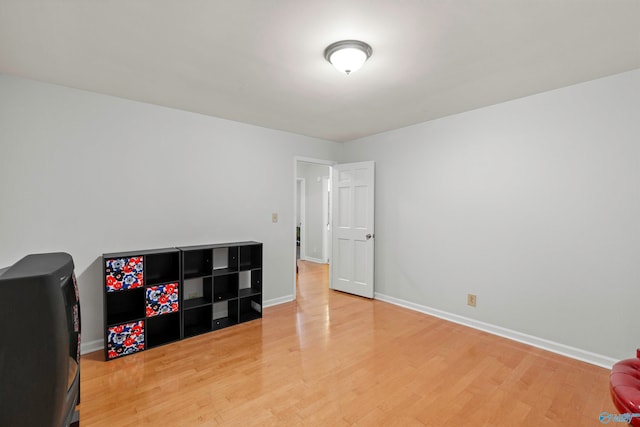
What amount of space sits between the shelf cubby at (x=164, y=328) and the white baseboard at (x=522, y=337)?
2.85 metres

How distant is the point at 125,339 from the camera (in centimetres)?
280

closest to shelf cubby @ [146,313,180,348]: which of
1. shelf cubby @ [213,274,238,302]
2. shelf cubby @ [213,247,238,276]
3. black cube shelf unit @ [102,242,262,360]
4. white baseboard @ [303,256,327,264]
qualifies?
black cube shelf unit @ [102,242,262,360]

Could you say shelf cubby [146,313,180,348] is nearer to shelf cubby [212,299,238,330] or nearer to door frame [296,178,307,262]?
shelf cubby [212,299,238,330]

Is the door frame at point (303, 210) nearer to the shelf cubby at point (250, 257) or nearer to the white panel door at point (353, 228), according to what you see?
the white panel door at point (353, 228)

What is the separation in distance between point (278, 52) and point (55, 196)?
239cm

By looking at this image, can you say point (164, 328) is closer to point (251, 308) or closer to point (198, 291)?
point (198, 291)

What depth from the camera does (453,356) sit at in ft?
9.20

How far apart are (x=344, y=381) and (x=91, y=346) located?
7.99 ft

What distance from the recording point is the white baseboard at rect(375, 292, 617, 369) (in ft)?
8.69

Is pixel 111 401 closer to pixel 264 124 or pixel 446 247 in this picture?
pixel 264 124

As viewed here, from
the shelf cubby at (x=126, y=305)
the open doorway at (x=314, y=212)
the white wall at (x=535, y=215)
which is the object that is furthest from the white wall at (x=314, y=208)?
the shelf cubby at (x=126, y=305)

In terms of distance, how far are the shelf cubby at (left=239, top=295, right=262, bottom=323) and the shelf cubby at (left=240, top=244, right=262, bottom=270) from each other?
40 cm

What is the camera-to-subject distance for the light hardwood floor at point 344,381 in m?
1.99

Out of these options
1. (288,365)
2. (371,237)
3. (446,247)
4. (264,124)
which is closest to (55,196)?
(264,124)
